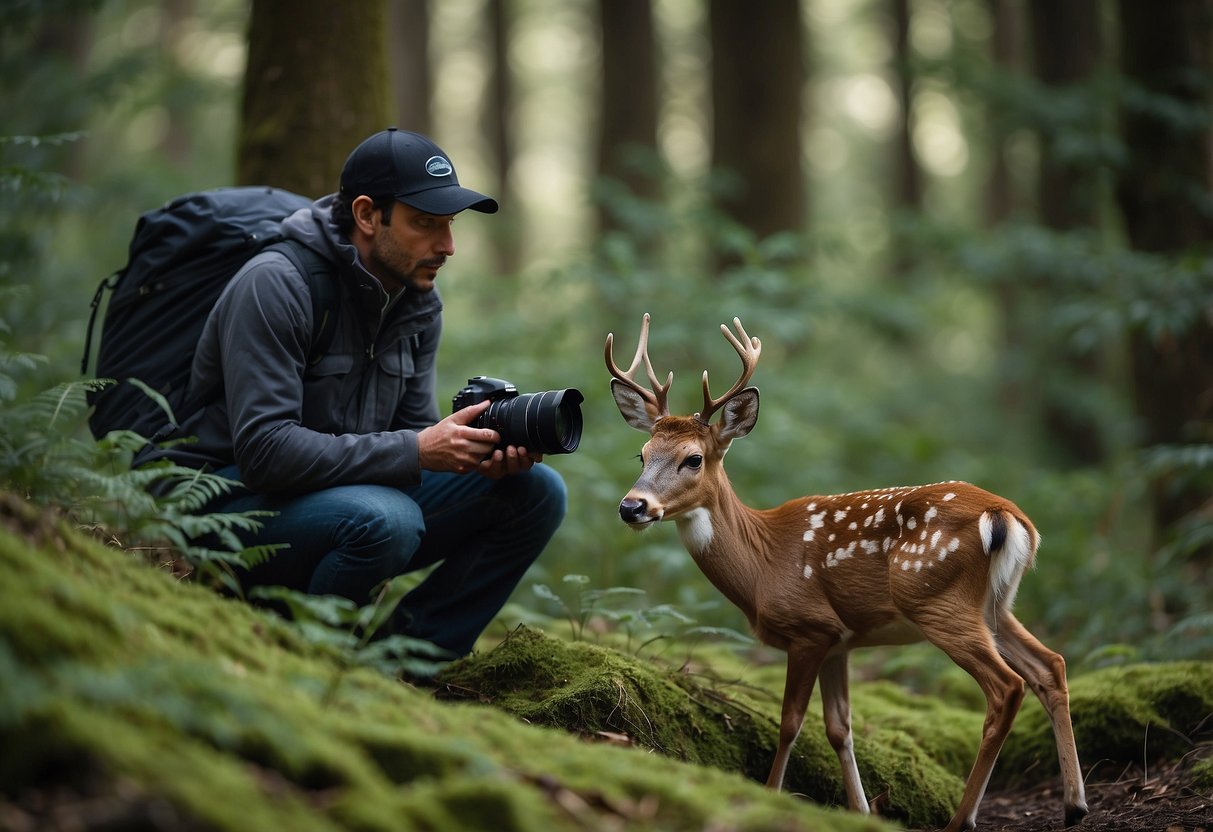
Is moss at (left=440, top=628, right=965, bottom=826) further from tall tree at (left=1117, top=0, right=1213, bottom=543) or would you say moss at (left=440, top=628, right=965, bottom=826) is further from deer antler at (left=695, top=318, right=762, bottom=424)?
tall tree at (left=1117, top=0, right=1213, bottom=543)

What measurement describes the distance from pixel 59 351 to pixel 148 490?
15.1 feet

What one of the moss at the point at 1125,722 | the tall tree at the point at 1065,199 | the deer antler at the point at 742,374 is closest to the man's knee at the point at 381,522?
the deer antler at the point at 742,374

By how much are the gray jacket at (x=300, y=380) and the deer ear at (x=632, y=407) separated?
0.84m

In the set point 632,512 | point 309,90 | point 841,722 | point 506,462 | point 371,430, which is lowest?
point 841,722

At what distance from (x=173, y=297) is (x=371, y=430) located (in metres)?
0.88

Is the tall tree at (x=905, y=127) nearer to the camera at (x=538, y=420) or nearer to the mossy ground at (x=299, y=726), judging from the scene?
the camera at (x=538, y=420)

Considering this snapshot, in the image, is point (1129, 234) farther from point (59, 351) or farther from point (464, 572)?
point (59, 351)

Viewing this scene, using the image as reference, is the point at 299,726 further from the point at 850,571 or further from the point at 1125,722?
the point at 1125,722

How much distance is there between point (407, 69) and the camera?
14.4 m

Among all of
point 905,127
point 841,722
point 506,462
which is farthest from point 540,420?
point 905,127

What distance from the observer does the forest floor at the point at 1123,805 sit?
3.78 meters

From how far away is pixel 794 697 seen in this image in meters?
4.05

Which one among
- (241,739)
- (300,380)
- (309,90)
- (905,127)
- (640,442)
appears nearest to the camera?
(241,739)

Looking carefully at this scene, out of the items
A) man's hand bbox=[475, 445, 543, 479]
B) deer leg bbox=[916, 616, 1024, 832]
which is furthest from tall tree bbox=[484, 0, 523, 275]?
deer leg bbox=[916, 616, 1024, 832]
